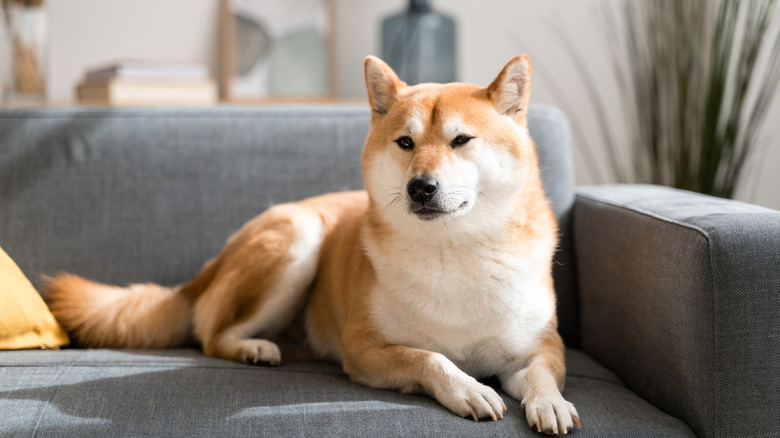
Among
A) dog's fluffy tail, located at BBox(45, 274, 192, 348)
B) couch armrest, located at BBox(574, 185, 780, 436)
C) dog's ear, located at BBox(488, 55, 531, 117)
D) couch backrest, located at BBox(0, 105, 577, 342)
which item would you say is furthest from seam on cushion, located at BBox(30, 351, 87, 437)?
couch armrest, located at BBox(574, 185, 780, 436)

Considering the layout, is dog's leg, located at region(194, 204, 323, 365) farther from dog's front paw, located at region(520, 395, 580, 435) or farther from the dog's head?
dog's front paw, located at region(520, 395, 580, 435)

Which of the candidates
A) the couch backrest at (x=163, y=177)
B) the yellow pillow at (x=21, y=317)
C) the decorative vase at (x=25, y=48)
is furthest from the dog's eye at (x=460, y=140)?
the decorative vase at (x=25, y=48)

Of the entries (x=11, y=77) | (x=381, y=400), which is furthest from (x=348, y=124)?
(x=11, y=77)

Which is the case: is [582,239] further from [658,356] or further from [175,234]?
[175,234]

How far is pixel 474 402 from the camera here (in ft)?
3.86

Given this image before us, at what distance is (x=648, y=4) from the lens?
2.63 m

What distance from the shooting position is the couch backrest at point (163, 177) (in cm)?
176

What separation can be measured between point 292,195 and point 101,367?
692 mm

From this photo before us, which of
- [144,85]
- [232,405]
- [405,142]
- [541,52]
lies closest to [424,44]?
[541,52]

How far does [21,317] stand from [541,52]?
2219 mm

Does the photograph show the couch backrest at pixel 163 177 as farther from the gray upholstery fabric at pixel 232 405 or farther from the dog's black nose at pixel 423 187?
the dog's black nose at pixel 423 187

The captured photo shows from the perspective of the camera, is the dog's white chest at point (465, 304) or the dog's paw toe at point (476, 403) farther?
the dog's white chest at point (465, 304)

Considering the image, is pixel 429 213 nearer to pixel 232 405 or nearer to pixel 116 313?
pixel 232 405

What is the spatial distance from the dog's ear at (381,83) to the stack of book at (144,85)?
1114 millimetres
